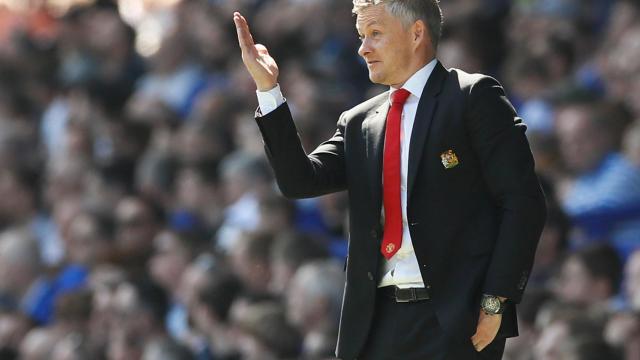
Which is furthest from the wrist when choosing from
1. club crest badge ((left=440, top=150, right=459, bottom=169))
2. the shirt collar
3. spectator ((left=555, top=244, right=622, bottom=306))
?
spectator ((left=555, top=244, right=622, bottom=306))

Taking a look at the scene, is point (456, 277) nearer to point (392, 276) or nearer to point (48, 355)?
point (392, 276)

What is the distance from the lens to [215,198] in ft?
32.1

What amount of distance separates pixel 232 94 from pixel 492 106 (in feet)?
21.3

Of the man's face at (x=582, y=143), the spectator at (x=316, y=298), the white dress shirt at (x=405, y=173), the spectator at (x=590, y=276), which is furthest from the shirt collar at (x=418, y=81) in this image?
the man's face at (x=582, y=143)

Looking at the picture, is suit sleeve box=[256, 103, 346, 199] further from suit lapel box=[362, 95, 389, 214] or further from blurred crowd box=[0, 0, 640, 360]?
blurred crowd box=[0, 0, 640, 360]

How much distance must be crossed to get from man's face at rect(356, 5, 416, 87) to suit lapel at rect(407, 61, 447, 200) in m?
0.09

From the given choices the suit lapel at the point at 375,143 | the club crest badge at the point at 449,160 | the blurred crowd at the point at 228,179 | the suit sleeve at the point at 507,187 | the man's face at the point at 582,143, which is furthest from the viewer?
the man's face at the point at 582,143

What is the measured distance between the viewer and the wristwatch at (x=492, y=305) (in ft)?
13.3

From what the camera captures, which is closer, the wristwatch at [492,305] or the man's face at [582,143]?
the wristwatch at [492,305]

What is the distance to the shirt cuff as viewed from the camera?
422 centimetres

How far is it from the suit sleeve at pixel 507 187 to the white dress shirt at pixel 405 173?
7.4 inches

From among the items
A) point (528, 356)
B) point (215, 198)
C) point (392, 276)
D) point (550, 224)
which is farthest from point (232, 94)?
point (392, 276)

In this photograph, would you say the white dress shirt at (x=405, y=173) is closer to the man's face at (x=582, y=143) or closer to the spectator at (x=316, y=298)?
the spectator at (x=316, y=298)

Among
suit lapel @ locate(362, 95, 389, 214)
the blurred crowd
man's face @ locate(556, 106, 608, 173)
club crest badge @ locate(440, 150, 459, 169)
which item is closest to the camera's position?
club crest badge @ locate(440, 150, 459, 169)
